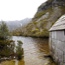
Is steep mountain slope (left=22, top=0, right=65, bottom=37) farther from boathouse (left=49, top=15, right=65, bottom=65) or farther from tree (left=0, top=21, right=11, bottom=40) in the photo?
boathouse (left=49, top=15, right=65, bottom=65)

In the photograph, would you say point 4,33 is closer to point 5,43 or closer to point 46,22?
point 5,43

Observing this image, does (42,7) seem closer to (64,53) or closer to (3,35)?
(3,35)

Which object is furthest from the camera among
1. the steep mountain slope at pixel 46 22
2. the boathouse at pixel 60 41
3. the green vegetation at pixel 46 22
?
the steep mountain slope at pixel 46 22

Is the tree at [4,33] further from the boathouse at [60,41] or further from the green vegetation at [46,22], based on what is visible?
the green vegetation at [46,22]

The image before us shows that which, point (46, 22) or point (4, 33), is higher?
point (46, 22)

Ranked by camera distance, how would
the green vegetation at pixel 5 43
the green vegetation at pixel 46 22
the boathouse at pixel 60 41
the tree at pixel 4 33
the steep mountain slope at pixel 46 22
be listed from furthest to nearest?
the steep mountain slope at pixel 46 22 < the green vegetation at pixel 46 22 < the tree at pixel 4 33 < the green vegetation at pixel 5 43 < the boathouse at pixel 60 41

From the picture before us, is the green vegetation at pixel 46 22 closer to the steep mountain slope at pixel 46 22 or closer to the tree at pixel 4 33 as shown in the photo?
the steep mountain slope at pixel 46 22

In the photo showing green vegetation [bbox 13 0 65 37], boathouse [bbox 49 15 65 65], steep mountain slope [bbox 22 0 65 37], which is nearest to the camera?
boathouse [bbox 49 15 65 65]

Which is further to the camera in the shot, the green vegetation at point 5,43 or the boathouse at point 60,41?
the green vegetation at point 5,43

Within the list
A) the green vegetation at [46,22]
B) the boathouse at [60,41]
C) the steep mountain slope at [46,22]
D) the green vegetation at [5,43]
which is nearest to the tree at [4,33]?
the green vegetation at [5,43]

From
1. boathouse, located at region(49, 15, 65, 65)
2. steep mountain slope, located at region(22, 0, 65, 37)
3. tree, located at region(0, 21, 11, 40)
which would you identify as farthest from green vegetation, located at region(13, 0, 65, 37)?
boathouse, located at region(49, 15, 65, 65)

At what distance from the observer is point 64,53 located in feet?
35.7

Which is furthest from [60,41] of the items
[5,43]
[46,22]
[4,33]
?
[46,22]

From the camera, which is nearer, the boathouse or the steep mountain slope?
the boathouse
